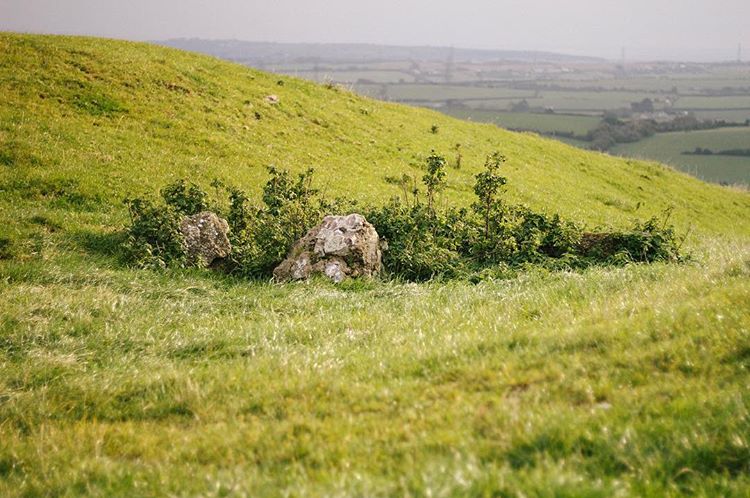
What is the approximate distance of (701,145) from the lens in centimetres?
8988

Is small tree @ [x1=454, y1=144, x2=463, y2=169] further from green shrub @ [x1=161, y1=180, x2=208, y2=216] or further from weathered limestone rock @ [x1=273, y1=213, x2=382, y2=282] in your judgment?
weathered limestone rock @ [x1=273, y1=213, x2=382, y2=282]

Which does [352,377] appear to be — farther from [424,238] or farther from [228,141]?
[228,141]

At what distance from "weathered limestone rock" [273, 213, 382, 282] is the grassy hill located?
68cm

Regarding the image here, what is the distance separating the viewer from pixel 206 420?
21.7 ft

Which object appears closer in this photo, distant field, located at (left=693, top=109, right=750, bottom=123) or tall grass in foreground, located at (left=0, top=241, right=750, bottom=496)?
tall grass in foreground, located at (left=0, top=241, right=750, bottom=496)

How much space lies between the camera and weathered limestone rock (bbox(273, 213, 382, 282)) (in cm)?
1398

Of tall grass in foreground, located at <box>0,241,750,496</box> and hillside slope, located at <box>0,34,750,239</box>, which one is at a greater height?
hillside slope, located at <box>0,34,750,239</box>

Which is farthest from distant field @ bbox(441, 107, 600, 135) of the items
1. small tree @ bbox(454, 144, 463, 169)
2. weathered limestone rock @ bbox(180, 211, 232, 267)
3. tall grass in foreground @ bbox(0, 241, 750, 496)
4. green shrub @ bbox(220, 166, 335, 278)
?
tall grass in foreground @ bbox(0, 241, 750, 496)

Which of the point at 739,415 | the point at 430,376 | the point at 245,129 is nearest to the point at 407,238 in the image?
the point at 430,376

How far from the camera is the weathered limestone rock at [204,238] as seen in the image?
1476 centimetres

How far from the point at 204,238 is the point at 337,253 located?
3.71m

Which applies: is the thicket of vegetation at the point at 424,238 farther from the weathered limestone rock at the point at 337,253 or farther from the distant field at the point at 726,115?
the distant field at the point at 726,115

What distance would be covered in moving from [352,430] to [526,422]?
174 centimetres

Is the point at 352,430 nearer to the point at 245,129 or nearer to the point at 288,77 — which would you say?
the point at 245,129
